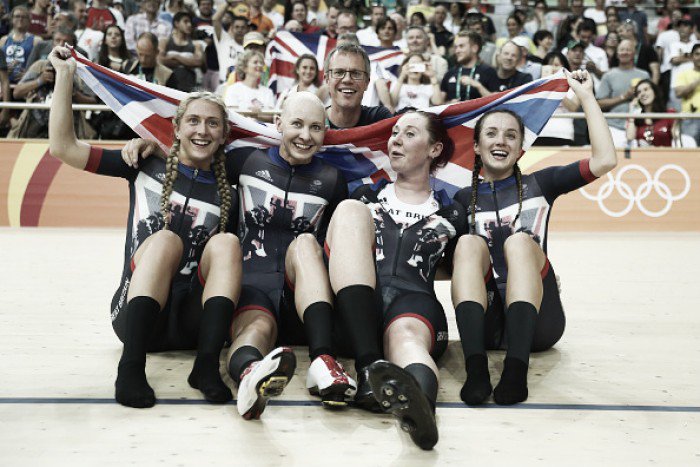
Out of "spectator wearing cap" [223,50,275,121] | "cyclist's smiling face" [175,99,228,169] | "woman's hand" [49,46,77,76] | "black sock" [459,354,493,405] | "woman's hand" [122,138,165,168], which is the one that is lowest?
"black sock" [459,354,493,405]

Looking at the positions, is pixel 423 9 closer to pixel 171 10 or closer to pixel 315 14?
pixel 315 14

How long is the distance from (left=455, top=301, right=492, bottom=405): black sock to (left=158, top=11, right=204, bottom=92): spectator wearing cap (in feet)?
22.5

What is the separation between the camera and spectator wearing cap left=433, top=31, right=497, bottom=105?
28.1 feet

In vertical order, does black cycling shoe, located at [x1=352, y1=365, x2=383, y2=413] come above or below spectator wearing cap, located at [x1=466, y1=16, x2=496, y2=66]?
below

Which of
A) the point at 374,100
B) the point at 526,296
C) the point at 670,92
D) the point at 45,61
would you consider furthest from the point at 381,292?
the point at 670,92

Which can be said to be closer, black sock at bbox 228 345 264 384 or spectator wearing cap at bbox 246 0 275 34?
black sock at bbox 228 345 264 384

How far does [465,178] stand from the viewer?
4078 mm

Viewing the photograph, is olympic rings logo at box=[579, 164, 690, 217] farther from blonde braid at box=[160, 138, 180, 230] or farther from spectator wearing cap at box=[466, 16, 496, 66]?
blonde braid at box=[160, 138, 180, 230]

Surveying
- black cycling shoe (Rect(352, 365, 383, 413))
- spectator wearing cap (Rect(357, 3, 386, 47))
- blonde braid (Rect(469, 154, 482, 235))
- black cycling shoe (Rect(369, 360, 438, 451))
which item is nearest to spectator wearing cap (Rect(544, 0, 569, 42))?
spectator wearing cap (Rect(357, 3, 386, 47))

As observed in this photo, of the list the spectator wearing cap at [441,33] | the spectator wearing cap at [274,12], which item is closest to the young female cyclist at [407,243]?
the spectator wearing cap at [441,33]

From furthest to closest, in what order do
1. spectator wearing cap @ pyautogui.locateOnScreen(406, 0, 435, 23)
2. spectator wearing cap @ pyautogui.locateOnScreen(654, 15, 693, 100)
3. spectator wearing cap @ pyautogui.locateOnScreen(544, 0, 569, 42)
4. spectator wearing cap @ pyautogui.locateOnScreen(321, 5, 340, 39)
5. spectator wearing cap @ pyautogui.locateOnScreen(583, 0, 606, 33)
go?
spectator wearing cap @ pyautogui.locateOnScreen(583, 0, 606, 33)
spectator wearing cap @ pyautogui.locateOnScreen(544, 0, 569, 42)
spectator wearing cap @ pyautogui.locateOnScreen(406, 0, 435, 23)
spectator wearing cap @ pyautogui.locateOnScreen(654, 15, 693, 100)
spectator wearing cap @ pyautogui.locateOnScreen(321, 5, 340, 39)

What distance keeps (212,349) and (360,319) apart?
0.54 meters

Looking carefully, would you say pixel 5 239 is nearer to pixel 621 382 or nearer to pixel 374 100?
pixel 374 100

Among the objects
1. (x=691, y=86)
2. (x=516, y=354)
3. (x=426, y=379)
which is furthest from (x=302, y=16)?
(x=426, y=379)
